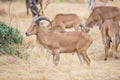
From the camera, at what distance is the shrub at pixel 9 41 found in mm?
12938

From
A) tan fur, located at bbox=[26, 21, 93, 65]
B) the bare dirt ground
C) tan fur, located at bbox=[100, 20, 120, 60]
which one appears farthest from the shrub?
tan fur, located at bbox=[100, 20, 120, 60]

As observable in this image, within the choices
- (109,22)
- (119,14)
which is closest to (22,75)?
(109,22)

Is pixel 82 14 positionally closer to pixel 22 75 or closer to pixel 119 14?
pixel 119 14

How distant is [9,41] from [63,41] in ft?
6.37

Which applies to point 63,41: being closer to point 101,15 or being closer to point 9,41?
point 9,41

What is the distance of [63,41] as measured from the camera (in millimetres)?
12422

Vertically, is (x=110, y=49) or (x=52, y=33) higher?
(x=52, y=33)

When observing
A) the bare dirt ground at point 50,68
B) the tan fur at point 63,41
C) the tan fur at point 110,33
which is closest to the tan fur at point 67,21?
the bare dirt ground at point 50,68

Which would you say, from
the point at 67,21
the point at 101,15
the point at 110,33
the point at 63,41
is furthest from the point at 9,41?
the point at 101,15

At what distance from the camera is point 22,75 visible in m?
10.7

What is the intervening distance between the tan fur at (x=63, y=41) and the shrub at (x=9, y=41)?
2.60 ft

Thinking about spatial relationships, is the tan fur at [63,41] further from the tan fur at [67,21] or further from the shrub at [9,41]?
the tan fur at [67,21]

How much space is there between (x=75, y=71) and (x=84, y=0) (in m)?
17.8

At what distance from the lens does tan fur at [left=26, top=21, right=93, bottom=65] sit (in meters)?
12.3
